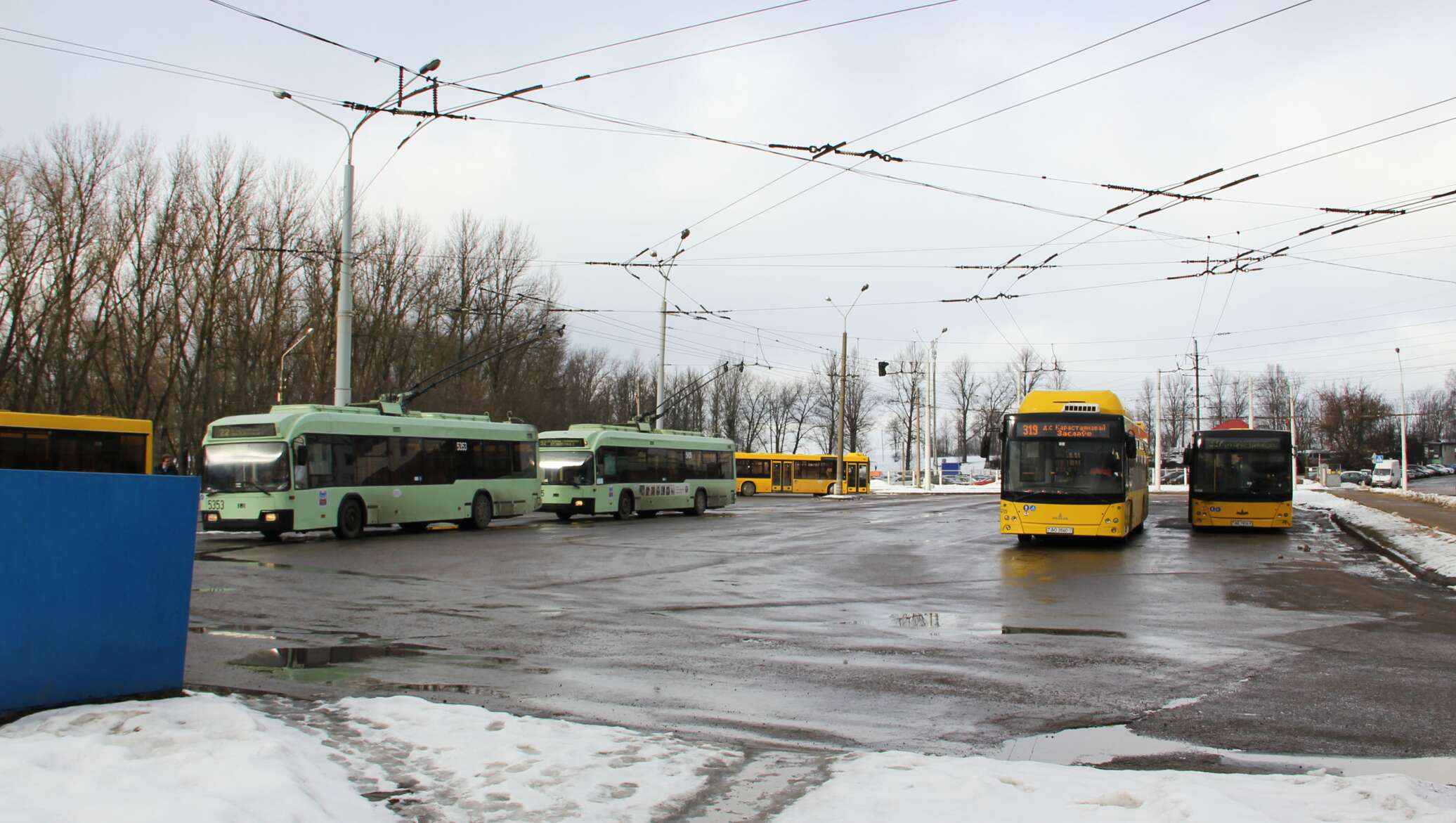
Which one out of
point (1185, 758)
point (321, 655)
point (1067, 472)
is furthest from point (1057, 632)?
point (1067, 472)

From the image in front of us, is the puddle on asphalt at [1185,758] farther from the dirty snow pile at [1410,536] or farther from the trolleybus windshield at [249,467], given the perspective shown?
the trolleybus windshield at [249,467]

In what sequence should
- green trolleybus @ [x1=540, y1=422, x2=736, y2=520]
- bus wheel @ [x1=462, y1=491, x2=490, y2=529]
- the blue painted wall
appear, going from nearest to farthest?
the blue painted wall
bus wheel @ [x1=462, y1=491, x2=490, y2=529]
green trolleybus @ [x1=540, y1=422, x2=736, y2=520]

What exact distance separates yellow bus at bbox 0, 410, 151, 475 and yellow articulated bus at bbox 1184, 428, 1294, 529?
78.5 ft

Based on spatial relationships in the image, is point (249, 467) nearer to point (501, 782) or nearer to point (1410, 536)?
point (501, 782)

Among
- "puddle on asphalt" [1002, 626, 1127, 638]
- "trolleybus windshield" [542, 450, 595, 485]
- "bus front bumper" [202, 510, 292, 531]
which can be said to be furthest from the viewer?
"trolleybus windshield" [542, 450, 595, 485]

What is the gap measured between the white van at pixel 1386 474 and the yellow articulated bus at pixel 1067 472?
225 ft

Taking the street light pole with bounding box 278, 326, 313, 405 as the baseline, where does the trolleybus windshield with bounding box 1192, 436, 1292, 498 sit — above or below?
below

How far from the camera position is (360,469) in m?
23.7

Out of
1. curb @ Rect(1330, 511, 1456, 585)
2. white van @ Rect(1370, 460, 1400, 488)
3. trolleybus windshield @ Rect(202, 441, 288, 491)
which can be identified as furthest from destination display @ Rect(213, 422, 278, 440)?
white van @ Rect(1370, 460, 1400, 488)

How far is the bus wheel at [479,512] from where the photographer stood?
1064 inches

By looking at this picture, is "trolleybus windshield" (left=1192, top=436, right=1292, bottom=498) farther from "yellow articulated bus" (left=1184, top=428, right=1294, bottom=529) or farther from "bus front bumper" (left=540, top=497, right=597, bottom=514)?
"bus front bumper" (left=540, top=497, right=597, bottom=514)

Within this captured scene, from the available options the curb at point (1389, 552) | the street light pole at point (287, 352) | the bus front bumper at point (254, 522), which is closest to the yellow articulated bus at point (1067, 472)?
the curb at point (1389, 552)

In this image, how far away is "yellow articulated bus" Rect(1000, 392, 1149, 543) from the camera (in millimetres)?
21578

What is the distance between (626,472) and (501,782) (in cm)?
2753
